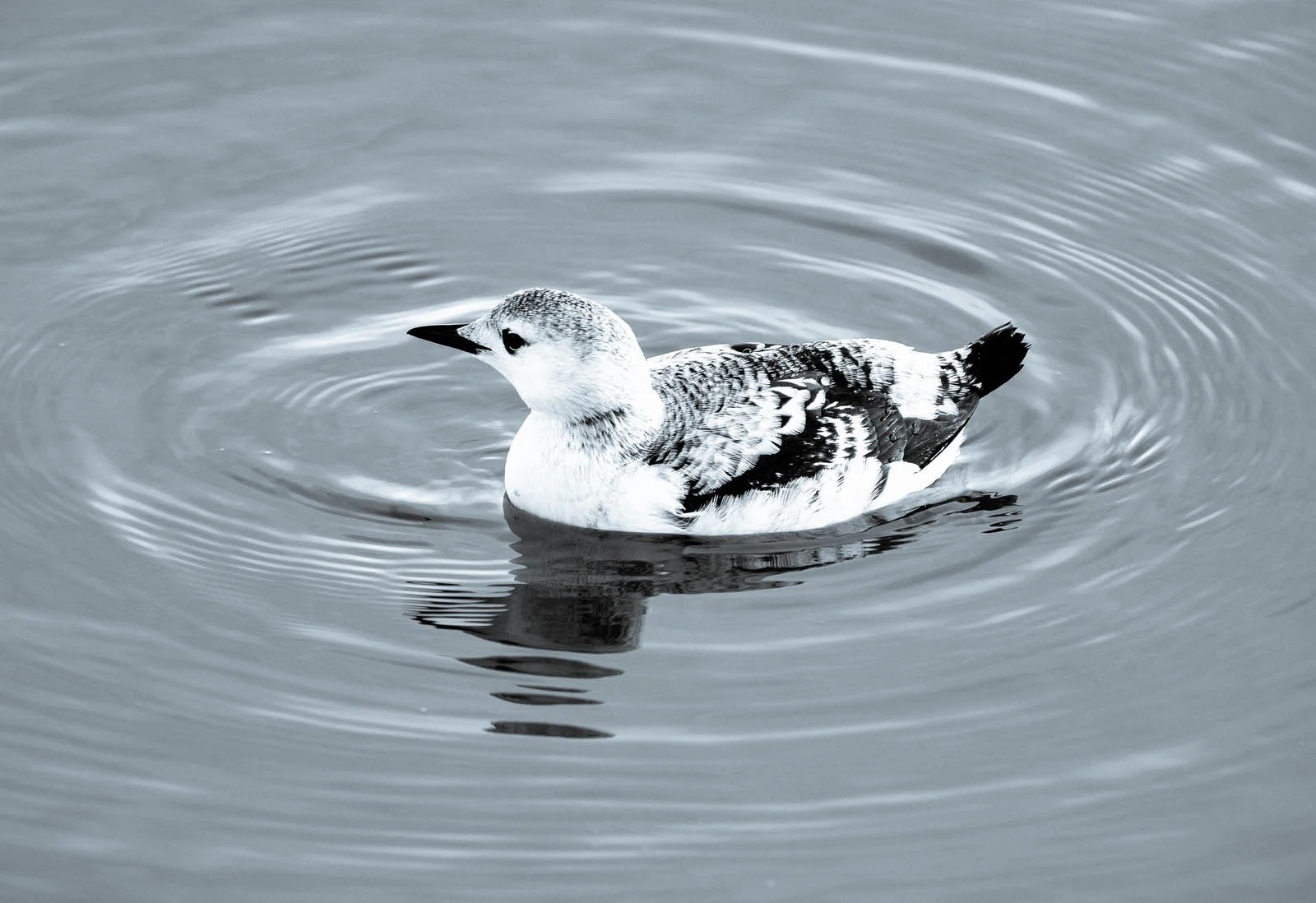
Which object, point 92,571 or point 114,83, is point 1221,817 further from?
point 114,83

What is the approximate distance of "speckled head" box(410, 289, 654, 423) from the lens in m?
7.30

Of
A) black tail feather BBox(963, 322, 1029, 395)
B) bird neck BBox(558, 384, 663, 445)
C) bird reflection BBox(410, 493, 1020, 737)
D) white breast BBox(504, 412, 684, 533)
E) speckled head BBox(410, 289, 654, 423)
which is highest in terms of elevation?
black tail feather BBox(963, 322, 1029, 395)

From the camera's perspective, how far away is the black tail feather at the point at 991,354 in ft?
26.6

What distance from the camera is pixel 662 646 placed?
6863 mm

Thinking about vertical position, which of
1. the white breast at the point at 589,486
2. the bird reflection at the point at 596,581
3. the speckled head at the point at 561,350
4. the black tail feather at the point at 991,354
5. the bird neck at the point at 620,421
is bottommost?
the bird reflection at the point at 596,581

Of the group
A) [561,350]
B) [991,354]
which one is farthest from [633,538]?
[991,354]

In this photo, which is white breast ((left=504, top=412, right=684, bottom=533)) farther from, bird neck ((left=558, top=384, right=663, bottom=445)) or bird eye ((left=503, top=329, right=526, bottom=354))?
bird eye ((left=503, top=329, right=526, bottom=354))

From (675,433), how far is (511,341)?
29.5 inches

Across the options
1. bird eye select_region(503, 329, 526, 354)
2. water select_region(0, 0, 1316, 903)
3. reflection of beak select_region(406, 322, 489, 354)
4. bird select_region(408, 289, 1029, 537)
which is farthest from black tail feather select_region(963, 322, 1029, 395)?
reflection of beak select_region(406, 322, 489, 354)

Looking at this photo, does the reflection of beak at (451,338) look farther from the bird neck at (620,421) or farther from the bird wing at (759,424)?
the bird wing at (759,424)

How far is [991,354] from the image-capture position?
8109mm

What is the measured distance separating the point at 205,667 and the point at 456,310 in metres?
2.81

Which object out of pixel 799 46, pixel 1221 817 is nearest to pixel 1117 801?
pixel 1221 817

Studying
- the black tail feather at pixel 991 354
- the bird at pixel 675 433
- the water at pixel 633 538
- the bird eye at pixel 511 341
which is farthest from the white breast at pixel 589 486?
the black tail feather at pixel 991 354
